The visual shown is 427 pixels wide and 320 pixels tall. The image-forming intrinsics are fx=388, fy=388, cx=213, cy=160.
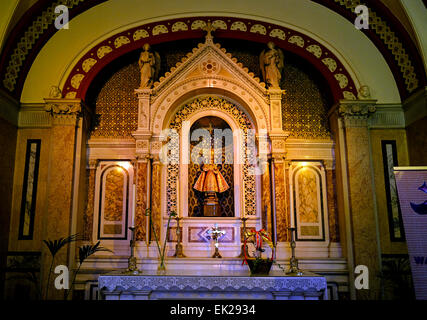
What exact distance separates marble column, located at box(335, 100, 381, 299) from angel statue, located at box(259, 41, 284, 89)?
4.80 feet

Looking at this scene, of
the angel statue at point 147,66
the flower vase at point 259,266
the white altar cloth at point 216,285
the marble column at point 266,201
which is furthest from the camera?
the angel statue at point 147,66

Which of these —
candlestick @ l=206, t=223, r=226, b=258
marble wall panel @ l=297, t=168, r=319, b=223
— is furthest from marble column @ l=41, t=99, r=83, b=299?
marble wall panel @ l=297, t=168, r=319, b=223

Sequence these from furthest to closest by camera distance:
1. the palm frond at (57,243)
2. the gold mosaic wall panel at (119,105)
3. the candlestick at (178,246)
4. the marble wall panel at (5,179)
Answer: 1. the gold mosaic wall panel at (119,105)
2. the candlestick at (178,246)
3. the marble wall panel at (5,179)
4. the palm frond at (57,243)

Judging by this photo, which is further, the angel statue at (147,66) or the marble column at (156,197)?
the angel statue at (147,66)

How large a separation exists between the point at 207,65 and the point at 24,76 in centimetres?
401

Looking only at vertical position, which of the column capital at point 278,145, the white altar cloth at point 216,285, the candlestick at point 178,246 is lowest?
the white altar cloth at point 216,285

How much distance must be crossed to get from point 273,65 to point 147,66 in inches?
111

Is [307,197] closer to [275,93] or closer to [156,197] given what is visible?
[275,93]

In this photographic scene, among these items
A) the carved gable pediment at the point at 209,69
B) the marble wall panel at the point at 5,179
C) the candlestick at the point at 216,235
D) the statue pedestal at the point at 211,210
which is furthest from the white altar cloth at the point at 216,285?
the carved gable pediment at the point at 209,69

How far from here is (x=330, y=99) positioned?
29.2ft

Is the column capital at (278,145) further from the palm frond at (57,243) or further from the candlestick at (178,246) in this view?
the palm frond at (57,243)

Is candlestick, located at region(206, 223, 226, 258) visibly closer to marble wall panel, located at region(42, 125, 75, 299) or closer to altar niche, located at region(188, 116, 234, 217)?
altar niche, located at region(188, 116, 234, 217)

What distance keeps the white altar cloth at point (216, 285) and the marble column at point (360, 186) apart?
1.91 metres

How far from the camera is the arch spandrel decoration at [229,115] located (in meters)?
8.55
